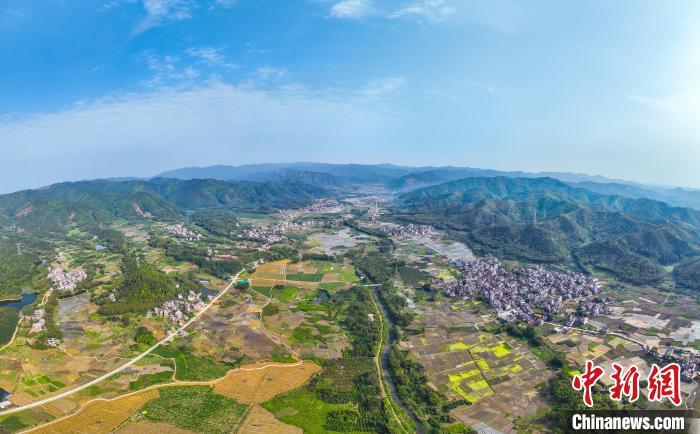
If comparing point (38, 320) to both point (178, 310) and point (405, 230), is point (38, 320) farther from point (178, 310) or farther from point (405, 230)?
point (405, 230)

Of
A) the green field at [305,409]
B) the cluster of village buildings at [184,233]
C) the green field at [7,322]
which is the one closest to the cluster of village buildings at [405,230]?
the cluster of village buildings at [184,233]

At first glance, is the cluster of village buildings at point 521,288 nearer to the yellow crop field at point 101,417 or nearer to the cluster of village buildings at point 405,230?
the cluster of village buildings at point 405,230

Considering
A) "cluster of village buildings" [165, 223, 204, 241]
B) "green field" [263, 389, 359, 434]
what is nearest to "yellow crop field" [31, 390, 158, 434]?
"green field" [263, 389, 359, 434]

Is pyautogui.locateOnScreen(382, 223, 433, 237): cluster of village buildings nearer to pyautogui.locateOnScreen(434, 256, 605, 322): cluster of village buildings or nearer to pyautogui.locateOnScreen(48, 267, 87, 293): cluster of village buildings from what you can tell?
pyautogui.locateOnScreen(434, 256, 605, 322): cluster of village buildings

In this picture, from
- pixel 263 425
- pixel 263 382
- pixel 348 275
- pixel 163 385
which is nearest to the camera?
→ pixel 263 425

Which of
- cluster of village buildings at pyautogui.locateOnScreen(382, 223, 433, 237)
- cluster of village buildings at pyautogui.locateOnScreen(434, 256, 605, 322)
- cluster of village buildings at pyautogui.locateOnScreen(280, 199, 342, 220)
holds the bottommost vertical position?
cluster of village buildings at pyautogui.locateOnScreen(434, 256, 605, 322)

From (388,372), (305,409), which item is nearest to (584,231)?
(388,372)
